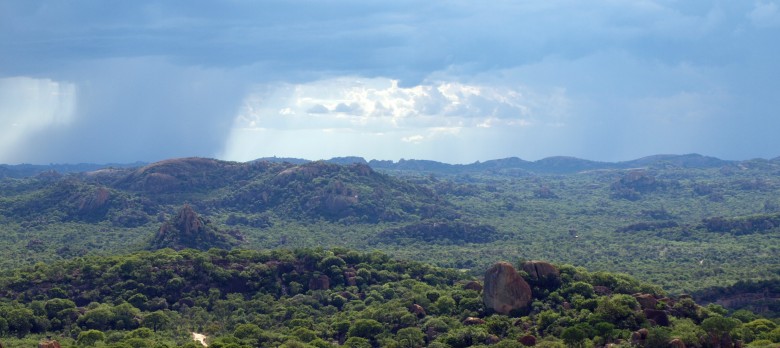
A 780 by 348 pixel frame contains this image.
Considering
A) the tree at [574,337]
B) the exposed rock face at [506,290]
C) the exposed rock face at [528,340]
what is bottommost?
the exposed rock face at [528,340]

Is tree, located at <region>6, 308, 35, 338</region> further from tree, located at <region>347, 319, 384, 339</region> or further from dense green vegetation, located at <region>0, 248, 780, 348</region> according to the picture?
tree, located at <region>347, 319, 384, 339</region>

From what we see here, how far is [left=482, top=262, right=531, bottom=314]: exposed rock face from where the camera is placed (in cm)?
8281

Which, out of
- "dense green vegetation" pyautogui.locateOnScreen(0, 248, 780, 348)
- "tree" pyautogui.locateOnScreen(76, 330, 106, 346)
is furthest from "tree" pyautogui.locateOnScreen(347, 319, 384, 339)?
"tree" pyautogui.locateOnScreen(76, 330, 106, 346)

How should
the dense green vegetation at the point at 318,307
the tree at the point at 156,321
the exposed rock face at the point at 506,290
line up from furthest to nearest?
1. the tree at the point at 156,321
2. the exposed rock face at the point at 506,290
3. the dense green vegetation at the point at 318,307

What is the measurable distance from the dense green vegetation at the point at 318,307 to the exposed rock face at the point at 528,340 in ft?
1.10

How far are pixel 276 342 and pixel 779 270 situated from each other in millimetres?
103260

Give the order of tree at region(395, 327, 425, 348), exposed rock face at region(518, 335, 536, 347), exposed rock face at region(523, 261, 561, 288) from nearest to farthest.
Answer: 1. exposed rock face at region(518, 335, 536, 347)
2. tree at region(395, 327, 425, 348)
3. exposed rock face at region(523, 261, 561, 288)

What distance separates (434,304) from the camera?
90188mm

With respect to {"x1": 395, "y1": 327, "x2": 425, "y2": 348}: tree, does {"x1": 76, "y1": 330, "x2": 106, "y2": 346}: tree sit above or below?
below

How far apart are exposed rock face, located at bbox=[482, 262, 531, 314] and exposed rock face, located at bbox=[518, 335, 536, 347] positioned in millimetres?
Result: 11334

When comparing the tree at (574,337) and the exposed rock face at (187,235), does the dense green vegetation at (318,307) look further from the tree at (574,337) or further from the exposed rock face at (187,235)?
the exposed rock face at (187,235)

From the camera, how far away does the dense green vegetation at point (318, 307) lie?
73000 mm

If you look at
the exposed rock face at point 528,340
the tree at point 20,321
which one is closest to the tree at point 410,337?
the exposed rock face at point 528,340

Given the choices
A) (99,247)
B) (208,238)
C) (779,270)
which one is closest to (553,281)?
(779,270)
